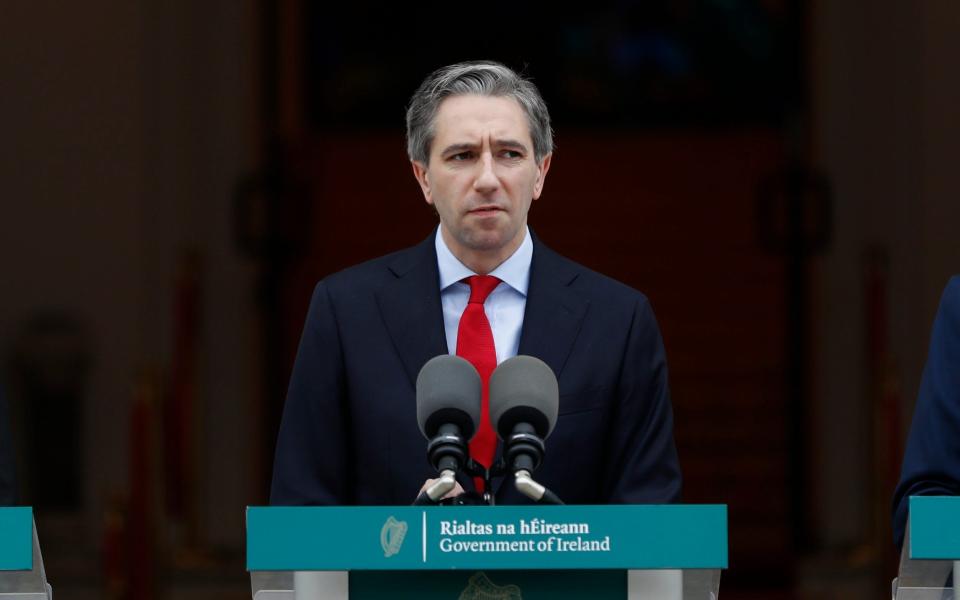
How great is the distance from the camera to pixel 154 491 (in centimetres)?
1107

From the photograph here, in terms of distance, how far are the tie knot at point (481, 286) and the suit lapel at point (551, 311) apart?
71mm

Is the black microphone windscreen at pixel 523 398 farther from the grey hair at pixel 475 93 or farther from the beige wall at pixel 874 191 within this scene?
the beige wall at pixel 874 191

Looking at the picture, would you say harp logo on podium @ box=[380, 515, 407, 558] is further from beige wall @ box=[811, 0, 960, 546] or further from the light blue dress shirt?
beige wall @ box=[811, 0, 960, 546]

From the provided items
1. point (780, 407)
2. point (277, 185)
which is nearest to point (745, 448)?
point (780, 407)

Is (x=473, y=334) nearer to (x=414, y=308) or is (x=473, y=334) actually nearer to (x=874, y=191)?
(x=414, y=308)

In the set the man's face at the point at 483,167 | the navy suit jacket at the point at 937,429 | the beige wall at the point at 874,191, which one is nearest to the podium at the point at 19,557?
the man's face at the point at 483,167

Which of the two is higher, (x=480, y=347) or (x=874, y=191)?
(x=874, y=191)

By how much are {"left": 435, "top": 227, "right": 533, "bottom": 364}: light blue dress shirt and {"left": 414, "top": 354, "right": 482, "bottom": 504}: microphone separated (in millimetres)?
676

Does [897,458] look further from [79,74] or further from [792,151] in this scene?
[79,74]

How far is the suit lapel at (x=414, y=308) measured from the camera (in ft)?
12.7

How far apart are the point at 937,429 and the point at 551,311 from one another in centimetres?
73

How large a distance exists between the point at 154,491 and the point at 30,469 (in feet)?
2.51

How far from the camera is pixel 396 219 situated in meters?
12.4

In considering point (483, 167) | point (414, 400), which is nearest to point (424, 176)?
point (483, 167)
